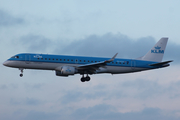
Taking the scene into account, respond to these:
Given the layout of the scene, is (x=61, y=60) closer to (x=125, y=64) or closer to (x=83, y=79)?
(x=83, y=79)

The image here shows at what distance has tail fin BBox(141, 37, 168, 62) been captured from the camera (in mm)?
68812

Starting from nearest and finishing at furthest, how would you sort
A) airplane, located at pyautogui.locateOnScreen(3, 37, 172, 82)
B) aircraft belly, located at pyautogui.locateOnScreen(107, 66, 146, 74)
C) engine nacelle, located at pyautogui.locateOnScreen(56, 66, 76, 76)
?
engine nacelle, located at pyautogui.locateOnScreen(56, 66, 76, 76) < airplane, located at pyautogui.locateOnScreen(3, 37, 172, 82) < aircraft belly, located at pyautogui.locateOnScreen(107, 66, 146, 74)

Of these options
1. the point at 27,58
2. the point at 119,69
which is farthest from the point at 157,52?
the point at 27,58

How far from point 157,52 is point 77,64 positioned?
17.3 meters

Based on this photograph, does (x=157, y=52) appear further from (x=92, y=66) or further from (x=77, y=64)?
(x=77, y=64)

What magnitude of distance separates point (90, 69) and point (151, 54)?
1411 cm

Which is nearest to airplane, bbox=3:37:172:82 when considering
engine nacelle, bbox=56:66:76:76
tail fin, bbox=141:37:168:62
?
engine nacelle, bbox=56:66:76:76

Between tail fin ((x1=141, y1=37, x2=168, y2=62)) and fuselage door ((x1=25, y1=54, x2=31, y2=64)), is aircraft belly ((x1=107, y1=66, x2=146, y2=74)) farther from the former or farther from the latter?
fuselage door ((x1=25, y1=54, x2=31, y2=64))

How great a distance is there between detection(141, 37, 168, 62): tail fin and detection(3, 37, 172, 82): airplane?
6.99 ft

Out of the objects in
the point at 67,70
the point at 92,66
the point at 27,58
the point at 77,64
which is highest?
the point at 27,58

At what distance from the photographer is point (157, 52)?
69.8 meters

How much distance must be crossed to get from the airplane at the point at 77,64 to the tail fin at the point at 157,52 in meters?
2.13

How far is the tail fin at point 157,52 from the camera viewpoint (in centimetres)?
6881

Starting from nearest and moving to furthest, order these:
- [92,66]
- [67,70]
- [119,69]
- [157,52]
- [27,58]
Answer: [67,70]
[92,66]
[27,58]
[119,69]
[157,52]
